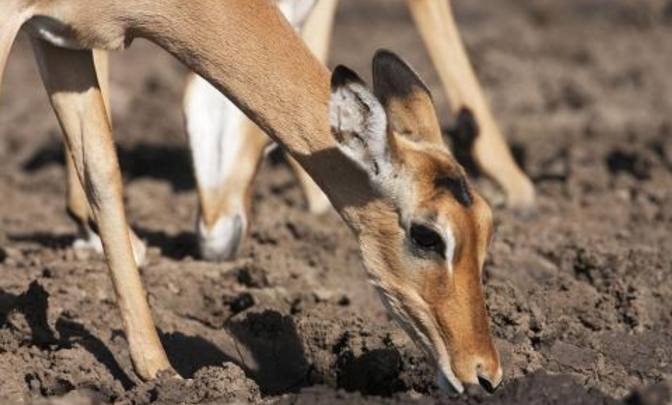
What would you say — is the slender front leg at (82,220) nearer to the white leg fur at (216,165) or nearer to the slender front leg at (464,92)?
the white leg fur at (216,165)

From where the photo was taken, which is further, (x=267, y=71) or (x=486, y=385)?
(x=267, y=71)

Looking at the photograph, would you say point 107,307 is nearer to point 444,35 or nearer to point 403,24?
point 444,35

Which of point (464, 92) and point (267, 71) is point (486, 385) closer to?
point (267, 71)

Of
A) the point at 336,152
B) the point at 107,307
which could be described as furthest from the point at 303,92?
the point at 107,307

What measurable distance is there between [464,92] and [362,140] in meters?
4.10

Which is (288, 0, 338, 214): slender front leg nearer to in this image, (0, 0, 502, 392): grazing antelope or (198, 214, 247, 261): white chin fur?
(198, 214, 247, 261): white chin fur

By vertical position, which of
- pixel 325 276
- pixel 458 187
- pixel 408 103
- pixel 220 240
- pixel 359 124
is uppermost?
pixel 359 124

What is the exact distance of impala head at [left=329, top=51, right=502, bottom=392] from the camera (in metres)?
6.39

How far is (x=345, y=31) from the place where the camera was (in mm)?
16391

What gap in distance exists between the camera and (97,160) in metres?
7.45

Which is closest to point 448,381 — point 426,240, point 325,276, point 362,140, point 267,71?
point 426,240

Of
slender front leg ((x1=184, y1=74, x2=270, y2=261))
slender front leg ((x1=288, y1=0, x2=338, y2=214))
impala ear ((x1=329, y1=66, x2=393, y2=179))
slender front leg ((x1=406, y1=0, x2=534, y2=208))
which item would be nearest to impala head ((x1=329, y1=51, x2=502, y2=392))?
impala ear ((x1=329, y1=66, x2=393, y2=179))

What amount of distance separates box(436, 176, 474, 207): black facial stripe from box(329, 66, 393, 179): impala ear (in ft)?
0.69

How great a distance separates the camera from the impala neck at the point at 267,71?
662 centimetres
